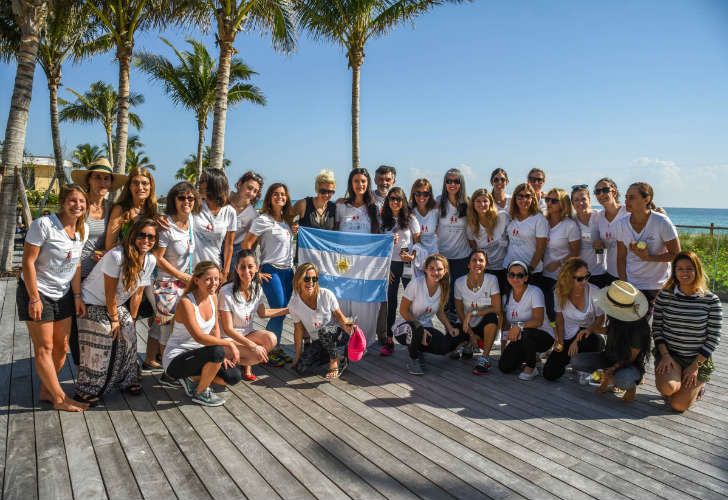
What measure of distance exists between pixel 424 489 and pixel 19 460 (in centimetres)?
257

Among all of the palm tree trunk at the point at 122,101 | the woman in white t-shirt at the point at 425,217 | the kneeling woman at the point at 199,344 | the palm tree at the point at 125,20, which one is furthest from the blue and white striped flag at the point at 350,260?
the palm tree trunk at the point at 122,101

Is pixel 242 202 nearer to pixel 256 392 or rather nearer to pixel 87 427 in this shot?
pixel 256 392

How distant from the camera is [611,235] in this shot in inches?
207

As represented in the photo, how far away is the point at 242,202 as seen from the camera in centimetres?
536

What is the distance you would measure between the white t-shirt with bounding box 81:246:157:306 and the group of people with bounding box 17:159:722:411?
16 mm

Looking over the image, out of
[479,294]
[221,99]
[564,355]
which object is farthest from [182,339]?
[221,99]

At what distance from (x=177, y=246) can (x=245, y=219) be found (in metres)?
1.10

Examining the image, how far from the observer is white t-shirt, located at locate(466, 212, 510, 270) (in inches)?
224

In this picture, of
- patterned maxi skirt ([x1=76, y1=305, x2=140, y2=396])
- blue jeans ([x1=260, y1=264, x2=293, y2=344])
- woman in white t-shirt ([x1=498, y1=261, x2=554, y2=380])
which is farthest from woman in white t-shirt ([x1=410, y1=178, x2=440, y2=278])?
patterned maxi skirt ([x1=76, y1=305, x2=140, y2=396])

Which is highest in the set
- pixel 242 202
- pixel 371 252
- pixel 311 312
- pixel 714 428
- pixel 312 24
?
pixel 312 24

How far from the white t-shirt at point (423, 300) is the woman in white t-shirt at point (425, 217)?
0.39 metres

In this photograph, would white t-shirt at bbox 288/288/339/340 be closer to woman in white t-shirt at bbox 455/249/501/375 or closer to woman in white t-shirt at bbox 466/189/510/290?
woman in white t-shirt at bbox 455/249/501/375

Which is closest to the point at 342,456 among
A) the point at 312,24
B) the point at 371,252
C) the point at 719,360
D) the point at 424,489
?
the point at 424,489

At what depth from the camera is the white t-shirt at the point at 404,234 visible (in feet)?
18.8
